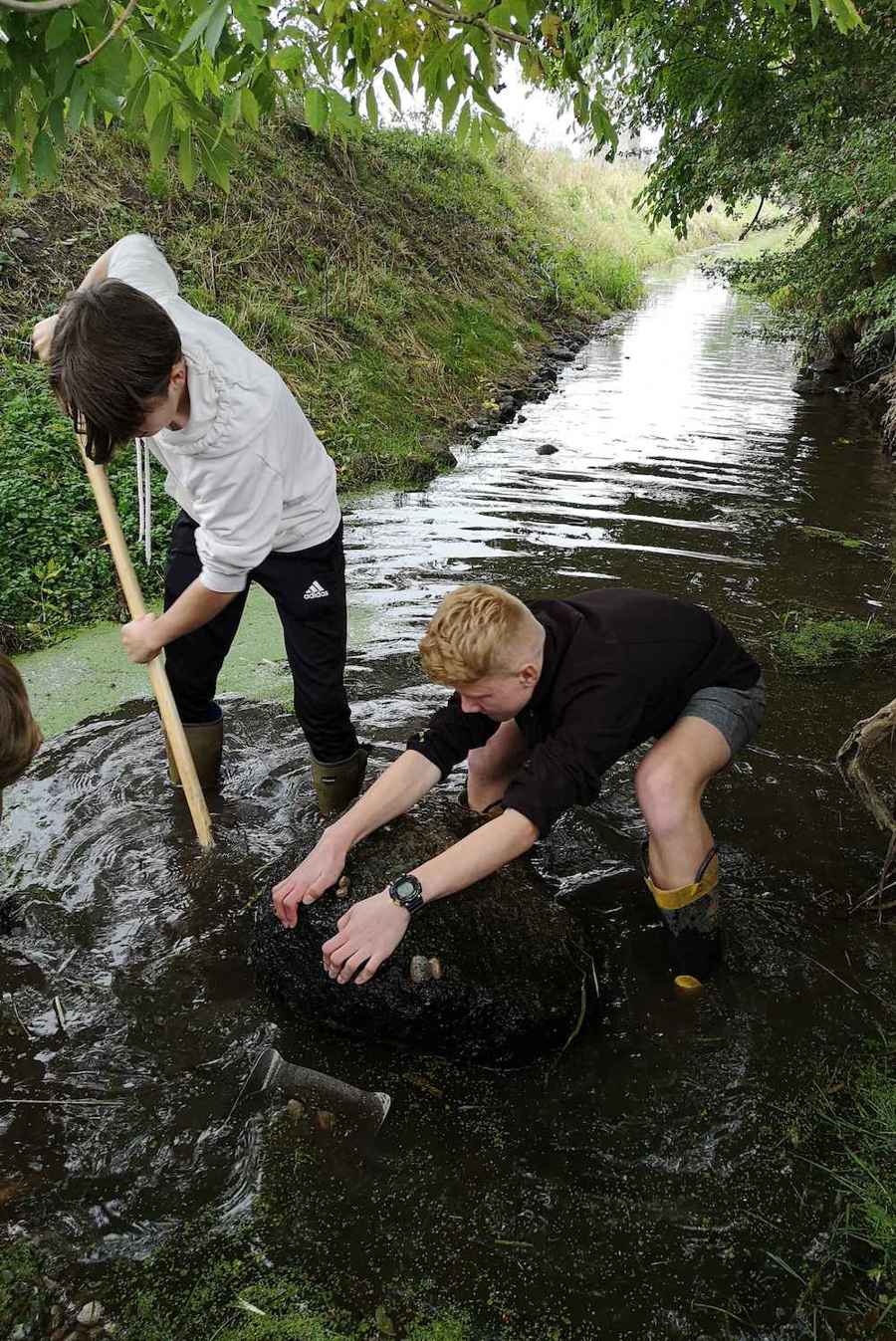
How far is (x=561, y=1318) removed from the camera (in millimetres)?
2090

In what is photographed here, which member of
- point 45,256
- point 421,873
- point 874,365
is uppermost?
point 45,256

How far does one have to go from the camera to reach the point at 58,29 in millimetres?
1805

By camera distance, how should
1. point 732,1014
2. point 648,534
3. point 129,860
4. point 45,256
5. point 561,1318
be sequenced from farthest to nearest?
point 45,256 < point 648,534 < point 129,860 < point 732,1014 < point 561,1318

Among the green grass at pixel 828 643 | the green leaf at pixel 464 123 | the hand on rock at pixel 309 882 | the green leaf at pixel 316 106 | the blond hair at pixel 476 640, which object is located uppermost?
the green leaf at pixel 316 106

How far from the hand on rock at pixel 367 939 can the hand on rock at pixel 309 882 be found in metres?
0.24

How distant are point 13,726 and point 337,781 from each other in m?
1.91

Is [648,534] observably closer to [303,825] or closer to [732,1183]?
[303,825]

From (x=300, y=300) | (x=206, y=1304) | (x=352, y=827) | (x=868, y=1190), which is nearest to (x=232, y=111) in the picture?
(x=352, y=827)

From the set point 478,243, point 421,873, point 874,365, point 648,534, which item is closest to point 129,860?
point 421,873

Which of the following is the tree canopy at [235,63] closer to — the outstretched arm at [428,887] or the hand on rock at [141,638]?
the hand on rock at [141,638]

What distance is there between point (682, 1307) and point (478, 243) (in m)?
16.9

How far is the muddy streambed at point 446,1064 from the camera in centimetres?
223

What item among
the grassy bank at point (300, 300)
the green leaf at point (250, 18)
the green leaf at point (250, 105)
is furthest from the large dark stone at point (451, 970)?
the grassy bank at point (300, 300)

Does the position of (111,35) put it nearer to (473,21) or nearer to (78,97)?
(78,97)
